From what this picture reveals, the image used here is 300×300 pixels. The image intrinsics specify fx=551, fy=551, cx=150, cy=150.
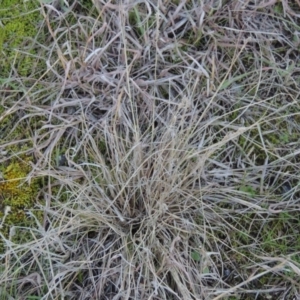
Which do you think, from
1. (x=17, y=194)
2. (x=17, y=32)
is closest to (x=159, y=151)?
(x=17, y=194)

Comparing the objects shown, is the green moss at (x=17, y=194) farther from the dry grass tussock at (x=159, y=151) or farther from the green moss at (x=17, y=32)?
the green moss at (x=17, y=32)

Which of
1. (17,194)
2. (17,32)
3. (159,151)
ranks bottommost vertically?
(17,194)

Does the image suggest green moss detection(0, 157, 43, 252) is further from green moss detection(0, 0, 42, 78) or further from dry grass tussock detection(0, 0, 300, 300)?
green moss detection(0, 0, 42, 78)

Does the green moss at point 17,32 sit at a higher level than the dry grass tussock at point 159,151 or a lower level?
higher

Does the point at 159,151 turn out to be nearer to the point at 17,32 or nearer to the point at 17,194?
the point at 17,194

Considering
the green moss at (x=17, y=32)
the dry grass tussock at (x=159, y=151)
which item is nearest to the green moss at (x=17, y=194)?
the dry grass tussock at (x=159, y=151)

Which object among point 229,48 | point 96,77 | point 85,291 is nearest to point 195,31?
point 229,48

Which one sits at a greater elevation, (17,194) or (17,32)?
(17,32)

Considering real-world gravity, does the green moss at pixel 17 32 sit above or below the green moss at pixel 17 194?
above

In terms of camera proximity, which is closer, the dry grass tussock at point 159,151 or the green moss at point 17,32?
the dry grass tussock at point 159,151

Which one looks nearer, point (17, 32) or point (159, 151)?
point (159, 151)
